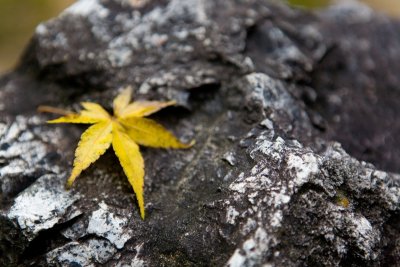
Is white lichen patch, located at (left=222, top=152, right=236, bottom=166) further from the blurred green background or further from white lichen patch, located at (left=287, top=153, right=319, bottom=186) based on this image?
the blurred green background

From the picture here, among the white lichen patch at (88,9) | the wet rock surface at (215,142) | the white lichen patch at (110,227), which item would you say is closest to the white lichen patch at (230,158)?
the wet rock surface at (215,142)

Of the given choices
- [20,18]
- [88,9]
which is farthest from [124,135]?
[20,18]

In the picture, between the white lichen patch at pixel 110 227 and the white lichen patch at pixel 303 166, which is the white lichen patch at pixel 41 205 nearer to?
the white lichen patch at pixel 110 227

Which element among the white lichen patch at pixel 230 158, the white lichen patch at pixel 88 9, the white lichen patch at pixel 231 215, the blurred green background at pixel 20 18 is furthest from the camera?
the blurred green background at pixel 20 18

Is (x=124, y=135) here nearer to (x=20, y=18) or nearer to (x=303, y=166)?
(x=303, y=166)

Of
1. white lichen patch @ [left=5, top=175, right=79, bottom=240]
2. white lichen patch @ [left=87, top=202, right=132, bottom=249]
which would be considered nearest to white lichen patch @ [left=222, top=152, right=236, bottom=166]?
white lichen patch @ [left=87, top=202, right=132, bottom=249]

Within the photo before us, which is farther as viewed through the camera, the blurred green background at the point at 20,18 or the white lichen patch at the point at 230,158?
the blurred green background at the point at 20,18
